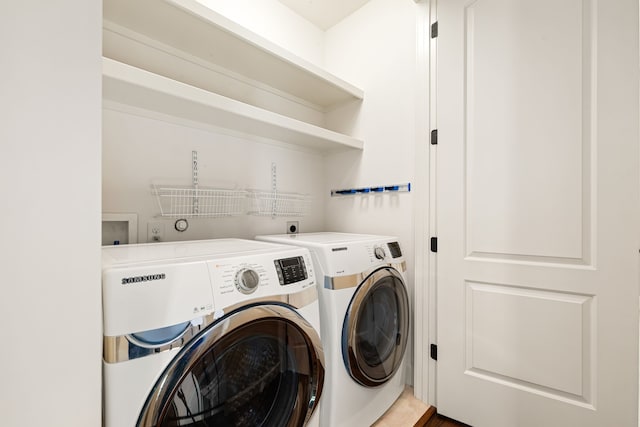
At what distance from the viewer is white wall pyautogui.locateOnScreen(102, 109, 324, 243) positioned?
4.34 ft

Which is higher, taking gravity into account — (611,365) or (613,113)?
(613,113)

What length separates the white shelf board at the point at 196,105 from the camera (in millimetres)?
1078

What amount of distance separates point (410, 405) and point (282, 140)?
1756 millimetres

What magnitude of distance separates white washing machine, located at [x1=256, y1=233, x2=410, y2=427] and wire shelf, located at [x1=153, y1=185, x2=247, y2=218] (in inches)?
14.2

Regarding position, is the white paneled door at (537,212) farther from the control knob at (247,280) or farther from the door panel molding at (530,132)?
the control knob at (247,280)

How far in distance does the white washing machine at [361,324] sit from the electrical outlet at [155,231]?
1.79 ft

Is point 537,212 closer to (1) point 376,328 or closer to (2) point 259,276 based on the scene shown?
(1) point 376,328

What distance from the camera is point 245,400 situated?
0.93 m

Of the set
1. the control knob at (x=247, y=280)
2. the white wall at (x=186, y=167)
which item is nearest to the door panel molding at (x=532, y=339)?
the control knob at (x=247, y=280)

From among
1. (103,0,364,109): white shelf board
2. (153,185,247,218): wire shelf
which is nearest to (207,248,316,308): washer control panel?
(153,185,247,218): wire shelf

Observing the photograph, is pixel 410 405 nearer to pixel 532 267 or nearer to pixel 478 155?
pixel 532 267

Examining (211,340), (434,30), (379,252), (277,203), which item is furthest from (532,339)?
(434,30)

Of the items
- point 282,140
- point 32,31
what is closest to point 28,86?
point 32,31

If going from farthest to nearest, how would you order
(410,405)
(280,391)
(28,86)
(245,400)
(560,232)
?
(410,405)
(560,232)
(280,391)
(245,400)
(28,86)
